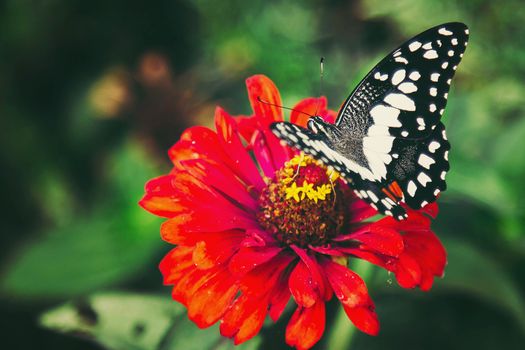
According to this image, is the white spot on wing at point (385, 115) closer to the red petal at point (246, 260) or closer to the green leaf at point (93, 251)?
the red petal at point (246, 260)

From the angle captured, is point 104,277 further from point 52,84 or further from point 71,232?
point 52,84

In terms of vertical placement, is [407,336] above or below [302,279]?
below

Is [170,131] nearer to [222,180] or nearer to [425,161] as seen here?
[222,180]

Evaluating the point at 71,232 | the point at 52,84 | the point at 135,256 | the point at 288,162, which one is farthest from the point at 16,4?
the point at 288,162

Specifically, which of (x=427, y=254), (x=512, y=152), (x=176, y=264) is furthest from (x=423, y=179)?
(x=512, y=152)

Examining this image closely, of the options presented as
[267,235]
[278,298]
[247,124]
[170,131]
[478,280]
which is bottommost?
[478,280]
